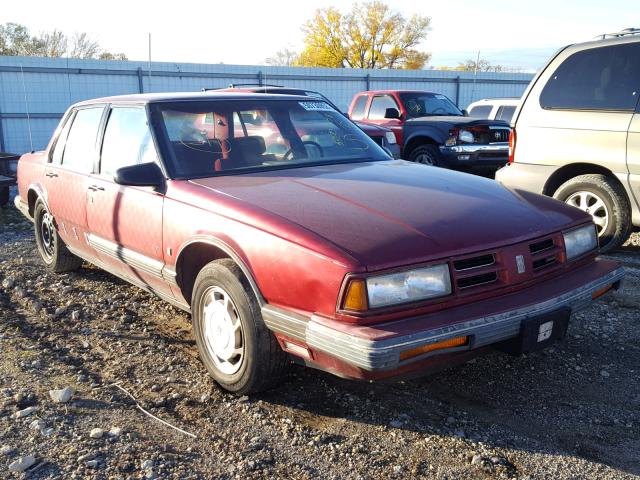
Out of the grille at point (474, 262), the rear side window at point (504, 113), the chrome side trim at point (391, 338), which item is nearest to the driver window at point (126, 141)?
the chrome side trim at point (391, 338)

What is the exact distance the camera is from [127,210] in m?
4.32

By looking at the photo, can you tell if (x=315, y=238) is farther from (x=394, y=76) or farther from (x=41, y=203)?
(x=394, y=76)

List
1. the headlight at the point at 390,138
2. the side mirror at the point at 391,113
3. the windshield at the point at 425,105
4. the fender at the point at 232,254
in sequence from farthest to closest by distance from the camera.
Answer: the windshield at the point at 425,105 < the side mirror at the point at 391,113 < the headlight at the point at 390,138 < the fender at the point at 232,254

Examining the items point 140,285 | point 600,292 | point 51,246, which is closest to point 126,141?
point 140,285

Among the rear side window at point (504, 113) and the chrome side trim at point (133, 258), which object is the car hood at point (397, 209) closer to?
the chrome side trim at point (133, 258)

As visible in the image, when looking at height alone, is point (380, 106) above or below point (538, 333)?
above

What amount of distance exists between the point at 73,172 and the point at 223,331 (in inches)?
96.0

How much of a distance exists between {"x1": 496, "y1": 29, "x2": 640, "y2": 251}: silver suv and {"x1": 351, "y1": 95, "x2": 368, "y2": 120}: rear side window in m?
6.61

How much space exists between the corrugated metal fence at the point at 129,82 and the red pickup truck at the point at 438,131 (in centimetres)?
874

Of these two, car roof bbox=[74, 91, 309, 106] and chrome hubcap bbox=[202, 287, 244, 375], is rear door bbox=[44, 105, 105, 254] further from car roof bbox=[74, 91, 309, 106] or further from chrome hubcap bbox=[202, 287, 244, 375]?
chrome hubcap bbox=[202, 287, 244, 375]

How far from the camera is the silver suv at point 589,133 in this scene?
5758mm

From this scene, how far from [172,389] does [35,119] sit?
1652 cm

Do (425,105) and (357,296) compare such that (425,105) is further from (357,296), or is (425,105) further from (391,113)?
(357,296)

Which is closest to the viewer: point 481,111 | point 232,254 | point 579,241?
point 232,254
